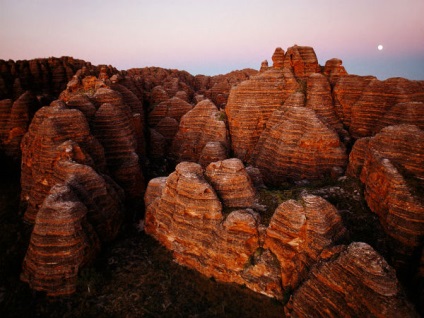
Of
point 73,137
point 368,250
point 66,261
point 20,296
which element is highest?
point 73,137

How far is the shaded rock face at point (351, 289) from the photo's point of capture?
11.7 m

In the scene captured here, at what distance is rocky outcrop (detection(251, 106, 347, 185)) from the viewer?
24891mm

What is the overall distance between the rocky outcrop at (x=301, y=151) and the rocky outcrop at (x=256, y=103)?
3.09 metres

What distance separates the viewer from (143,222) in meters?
25.2

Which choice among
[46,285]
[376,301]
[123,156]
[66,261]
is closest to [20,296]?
[46,285]

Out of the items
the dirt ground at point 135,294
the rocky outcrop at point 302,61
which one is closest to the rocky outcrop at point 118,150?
the dirt ground at point 135,294

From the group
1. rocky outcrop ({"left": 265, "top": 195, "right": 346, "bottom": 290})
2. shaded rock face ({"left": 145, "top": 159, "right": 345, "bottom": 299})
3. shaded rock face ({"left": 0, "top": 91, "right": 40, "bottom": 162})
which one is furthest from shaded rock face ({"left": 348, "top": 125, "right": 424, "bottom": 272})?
shaded rock face ({"left": 0, "top": 91, "right": 40, "bottom": 162})

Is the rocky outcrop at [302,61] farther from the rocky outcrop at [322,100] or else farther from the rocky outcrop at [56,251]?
the rocky outcrop at [56,251]

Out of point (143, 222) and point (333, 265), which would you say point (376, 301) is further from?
point (143, 222)

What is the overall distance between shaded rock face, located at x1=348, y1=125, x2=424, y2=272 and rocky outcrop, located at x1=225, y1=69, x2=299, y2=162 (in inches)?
485

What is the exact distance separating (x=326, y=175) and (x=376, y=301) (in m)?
14.3

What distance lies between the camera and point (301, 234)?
1584cm

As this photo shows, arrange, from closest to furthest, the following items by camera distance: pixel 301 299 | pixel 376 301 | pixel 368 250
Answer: pixel 376 301, pixel 368 250, pixel 301 299

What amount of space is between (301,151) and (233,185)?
9.69 m
